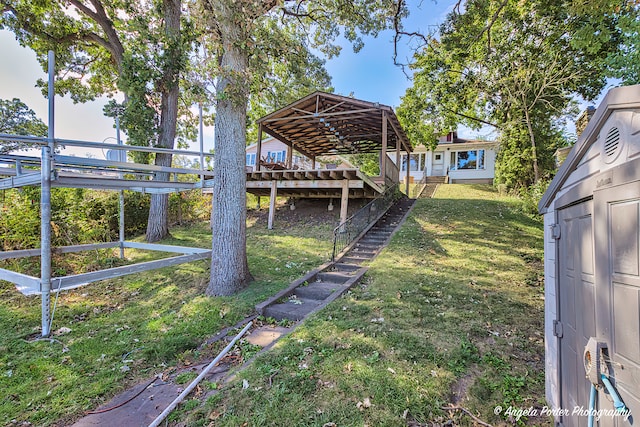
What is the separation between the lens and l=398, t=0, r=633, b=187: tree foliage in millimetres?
10180

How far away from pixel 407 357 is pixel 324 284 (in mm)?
2969

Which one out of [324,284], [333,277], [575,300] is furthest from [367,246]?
[575,300]

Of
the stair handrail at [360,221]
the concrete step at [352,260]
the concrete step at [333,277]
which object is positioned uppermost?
the stair handrail at [360,221]

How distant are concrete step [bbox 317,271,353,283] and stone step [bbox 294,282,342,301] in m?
0.33

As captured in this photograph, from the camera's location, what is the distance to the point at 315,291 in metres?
5.58

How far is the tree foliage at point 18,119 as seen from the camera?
9.44 meters

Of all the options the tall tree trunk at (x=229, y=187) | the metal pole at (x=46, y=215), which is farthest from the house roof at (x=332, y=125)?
the metal pole at (x=46, y=215)

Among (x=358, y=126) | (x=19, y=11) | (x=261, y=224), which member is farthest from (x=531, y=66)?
(x=19, y=11)

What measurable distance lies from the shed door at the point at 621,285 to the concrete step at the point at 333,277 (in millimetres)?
4790

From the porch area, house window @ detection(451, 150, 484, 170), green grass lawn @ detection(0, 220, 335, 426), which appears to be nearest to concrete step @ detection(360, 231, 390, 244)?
the porch area

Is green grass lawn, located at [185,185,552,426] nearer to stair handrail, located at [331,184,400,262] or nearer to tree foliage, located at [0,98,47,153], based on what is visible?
stair handrail, located at [331,184,400,262]

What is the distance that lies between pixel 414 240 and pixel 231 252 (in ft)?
18.9

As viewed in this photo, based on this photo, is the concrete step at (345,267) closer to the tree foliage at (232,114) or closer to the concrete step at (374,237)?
the concrete step at (374,237)

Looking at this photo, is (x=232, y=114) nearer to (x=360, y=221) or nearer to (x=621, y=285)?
(x=621, y=285)
